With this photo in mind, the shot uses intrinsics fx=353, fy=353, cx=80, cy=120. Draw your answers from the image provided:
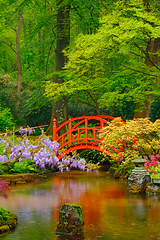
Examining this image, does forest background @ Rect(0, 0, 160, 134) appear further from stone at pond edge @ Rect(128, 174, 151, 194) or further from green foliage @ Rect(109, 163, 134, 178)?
stone at pond edge @ Rect(128, 174, 151, 194)

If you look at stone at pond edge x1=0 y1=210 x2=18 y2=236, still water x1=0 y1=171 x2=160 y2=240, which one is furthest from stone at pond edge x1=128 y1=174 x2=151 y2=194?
stone at pond edge x1=0 y1=210 x2=18 y2=236

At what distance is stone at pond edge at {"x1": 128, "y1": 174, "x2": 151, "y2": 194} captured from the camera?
12086 millimetres

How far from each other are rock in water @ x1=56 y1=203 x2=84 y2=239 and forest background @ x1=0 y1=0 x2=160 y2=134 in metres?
7.35

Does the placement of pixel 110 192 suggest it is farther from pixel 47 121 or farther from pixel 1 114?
pixel 47 121

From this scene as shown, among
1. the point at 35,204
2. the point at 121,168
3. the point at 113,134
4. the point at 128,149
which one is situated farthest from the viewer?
the point at 121,168

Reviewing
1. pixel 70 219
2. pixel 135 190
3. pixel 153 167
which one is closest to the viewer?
pixel 70 219

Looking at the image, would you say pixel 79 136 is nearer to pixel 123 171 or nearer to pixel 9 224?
pixel 123 171

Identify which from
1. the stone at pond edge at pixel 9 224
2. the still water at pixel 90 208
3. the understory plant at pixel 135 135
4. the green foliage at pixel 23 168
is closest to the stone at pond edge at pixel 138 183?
the still water at pixel 90 208

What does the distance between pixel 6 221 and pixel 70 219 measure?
1.44m

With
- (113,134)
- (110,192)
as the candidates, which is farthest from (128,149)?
(110,192)

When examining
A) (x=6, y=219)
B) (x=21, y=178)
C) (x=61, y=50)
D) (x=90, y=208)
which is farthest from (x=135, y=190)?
(x=61, y=50)

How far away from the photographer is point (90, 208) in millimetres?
9680

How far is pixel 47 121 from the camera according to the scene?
82.0 ft

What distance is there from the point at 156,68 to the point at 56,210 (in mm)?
9132
